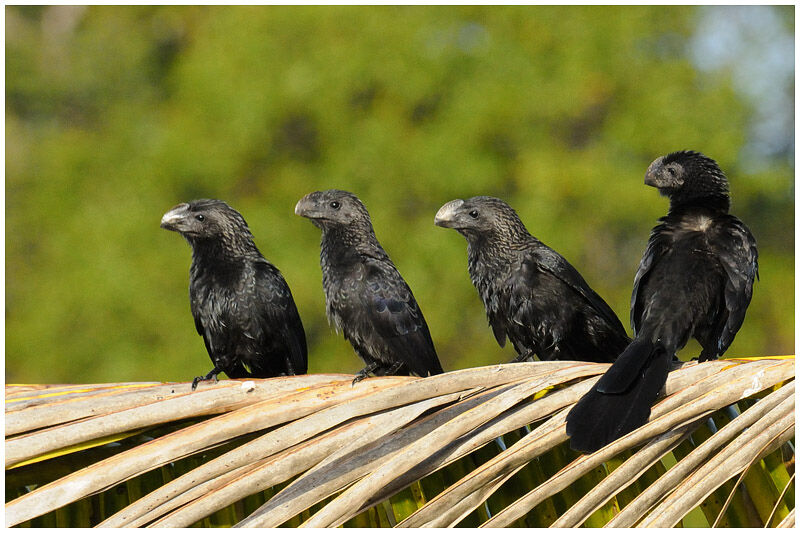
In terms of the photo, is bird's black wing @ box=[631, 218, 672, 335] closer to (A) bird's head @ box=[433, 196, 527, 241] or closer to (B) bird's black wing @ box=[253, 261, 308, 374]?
(A) bird's head @ box=[433, 196, 527, 241]

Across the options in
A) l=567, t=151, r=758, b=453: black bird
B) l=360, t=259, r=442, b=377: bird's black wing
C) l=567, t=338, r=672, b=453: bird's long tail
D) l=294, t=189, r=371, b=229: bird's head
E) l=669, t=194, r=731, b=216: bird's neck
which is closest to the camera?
l=567, t=338, r=672, b=453: bird's long tail

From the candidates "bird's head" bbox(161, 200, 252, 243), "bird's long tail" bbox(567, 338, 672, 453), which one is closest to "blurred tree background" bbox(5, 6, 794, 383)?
"bird's head" bbox(161, 200, 252, 243)

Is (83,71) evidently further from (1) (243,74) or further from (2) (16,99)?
(1) (243,74)

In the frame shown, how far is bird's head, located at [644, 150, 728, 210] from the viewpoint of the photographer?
3852 millimetres

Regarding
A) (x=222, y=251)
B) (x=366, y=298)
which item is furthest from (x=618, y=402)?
(x=222, y=251)

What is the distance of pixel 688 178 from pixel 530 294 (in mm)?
904

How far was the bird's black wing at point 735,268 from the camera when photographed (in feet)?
11.6

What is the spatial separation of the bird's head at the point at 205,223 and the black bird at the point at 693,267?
2039 mm

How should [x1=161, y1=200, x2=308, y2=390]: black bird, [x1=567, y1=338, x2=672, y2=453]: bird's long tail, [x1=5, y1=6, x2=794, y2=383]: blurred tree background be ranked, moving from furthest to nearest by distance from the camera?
1. [x1=5, y1=6, x2=794, y2=383]: blurred tree background
2. [x1=161, y1=200, x2=308, y2=390]: black bird
3. [x1=567, y1=338, x2=672, y2=453]: bird's long tail

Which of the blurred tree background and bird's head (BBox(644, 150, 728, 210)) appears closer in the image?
bird's head (BBox(644, 150, 728, 210))

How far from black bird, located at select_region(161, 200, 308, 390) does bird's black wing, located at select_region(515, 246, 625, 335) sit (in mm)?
1236

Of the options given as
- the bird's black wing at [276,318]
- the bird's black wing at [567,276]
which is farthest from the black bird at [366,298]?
the bird's black wing at [567,276]

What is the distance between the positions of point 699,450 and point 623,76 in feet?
49.4

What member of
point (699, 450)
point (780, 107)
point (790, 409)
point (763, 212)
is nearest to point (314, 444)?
point (699, 450)
